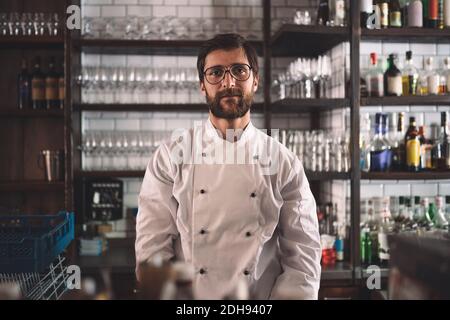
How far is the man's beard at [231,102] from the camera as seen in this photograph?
191 cm

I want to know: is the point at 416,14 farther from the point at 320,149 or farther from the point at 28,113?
the point at 28,113

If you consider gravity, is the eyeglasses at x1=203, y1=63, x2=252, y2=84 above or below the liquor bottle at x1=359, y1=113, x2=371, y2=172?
above

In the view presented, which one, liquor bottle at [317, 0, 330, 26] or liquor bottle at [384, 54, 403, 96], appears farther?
liquor bottle at [317, 0, 330, 26]

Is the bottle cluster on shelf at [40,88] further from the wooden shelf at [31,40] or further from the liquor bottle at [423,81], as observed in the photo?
the liquor bottle at [423,81]

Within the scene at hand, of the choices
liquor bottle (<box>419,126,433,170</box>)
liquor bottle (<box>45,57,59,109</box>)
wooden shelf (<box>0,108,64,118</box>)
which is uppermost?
liquor bottle (<box>45,57,59,109</box>)

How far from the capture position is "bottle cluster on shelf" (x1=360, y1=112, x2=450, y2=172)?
10.8ft

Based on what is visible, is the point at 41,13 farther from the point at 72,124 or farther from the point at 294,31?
the point at 294,31

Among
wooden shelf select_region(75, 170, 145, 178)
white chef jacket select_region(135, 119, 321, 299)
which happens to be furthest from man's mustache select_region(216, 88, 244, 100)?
wooden shelf select_region(75, 170, 145, 178)

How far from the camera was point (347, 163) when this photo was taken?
3.25 meters

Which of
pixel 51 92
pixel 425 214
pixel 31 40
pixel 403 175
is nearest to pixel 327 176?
pixel 403 175

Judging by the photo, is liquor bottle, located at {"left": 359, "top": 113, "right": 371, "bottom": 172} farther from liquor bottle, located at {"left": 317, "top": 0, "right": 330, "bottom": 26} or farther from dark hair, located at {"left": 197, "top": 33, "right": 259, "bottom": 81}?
dark hair, located at {"left": 197, "top": 33, "right": 259, "bottom": 81}

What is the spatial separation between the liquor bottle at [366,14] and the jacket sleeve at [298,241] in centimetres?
156

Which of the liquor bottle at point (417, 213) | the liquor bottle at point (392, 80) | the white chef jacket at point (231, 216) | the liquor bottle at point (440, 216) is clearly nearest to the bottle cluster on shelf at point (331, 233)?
the liquor bottle at point (417, 213)

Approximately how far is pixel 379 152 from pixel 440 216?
529 mm
